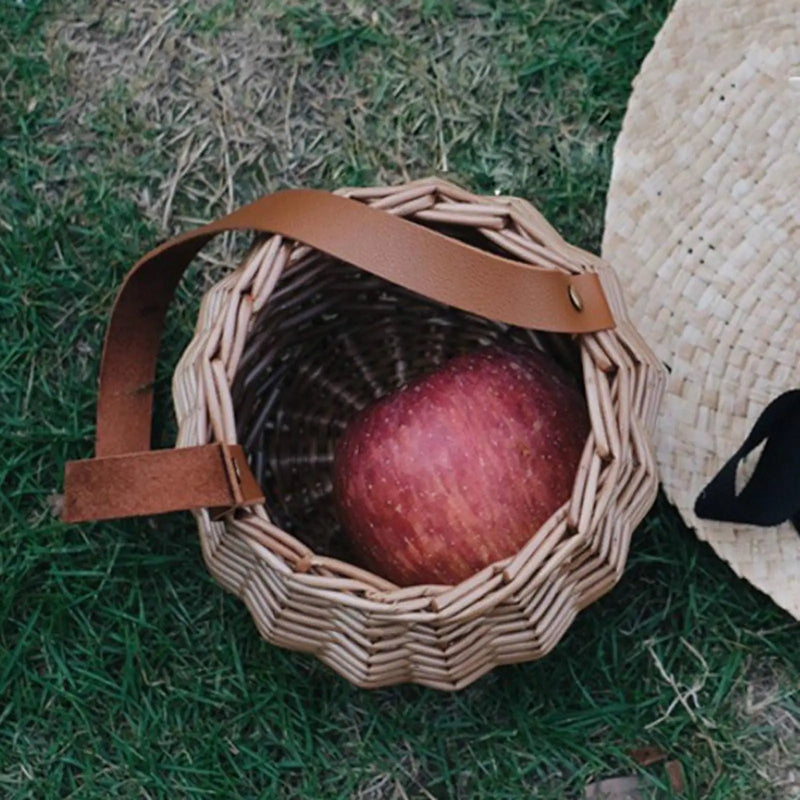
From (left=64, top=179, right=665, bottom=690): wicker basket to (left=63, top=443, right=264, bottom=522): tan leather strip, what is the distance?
0.03m

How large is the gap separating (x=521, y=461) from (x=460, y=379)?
3.3 inches

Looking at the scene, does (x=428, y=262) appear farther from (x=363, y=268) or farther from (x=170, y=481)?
(x=170, y=481)

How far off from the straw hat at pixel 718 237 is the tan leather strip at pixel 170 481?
0.39 m

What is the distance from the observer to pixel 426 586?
0.93 metres

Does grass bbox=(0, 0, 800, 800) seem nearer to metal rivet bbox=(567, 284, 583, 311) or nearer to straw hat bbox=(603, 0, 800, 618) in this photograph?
straw hat bbox=(603, 0, 800, 618)

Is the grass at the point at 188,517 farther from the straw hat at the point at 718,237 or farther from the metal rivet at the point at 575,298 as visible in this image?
the metal rivet at the point at 575,298

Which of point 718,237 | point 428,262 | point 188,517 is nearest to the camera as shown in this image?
point 428,262

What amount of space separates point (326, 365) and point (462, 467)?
227 millimetres

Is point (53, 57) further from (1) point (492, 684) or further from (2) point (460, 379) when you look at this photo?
(1) point (492, 684)

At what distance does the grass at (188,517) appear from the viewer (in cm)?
117

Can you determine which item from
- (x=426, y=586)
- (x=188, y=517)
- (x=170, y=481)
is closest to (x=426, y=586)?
(x=426, y=586)

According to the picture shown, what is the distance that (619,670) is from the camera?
118cm

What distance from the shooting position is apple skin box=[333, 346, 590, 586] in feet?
3.22

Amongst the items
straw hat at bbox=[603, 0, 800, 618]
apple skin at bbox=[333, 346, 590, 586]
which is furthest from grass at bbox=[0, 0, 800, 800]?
apple skin at bbox=[333, 346, 590, 586]
